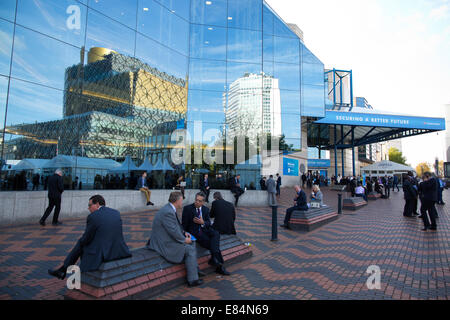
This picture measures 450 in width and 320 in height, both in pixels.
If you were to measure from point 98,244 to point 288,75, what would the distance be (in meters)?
21.9

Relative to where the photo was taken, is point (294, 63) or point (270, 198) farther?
point (294, 63)

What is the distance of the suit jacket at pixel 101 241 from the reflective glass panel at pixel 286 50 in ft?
68.9

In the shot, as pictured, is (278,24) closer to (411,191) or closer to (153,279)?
(411,191)

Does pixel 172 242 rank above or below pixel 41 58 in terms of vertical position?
below

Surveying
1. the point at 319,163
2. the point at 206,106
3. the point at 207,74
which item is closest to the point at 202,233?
the point at 206,106

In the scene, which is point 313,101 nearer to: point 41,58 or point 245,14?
point 245,14

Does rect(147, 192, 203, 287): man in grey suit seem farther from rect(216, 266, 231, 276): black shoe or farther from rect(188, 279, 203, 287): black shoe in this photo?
rect(216, 266, 231, 276): black shoe

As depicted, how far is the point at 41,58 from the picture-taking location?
10.0 m

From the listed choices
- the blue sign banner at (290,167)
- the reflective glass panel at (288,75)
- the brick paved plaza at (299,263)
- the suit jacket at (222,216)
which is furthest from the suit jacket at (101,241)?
the blue sign banner at (290,167)

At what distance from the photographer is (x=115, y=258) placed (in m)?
3.63

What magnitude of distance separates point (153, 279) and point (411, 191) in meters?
11.2

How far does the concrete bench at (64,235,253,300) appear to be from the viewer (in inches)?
128

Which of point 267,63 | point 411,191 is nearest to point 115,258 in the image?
point 411,191
